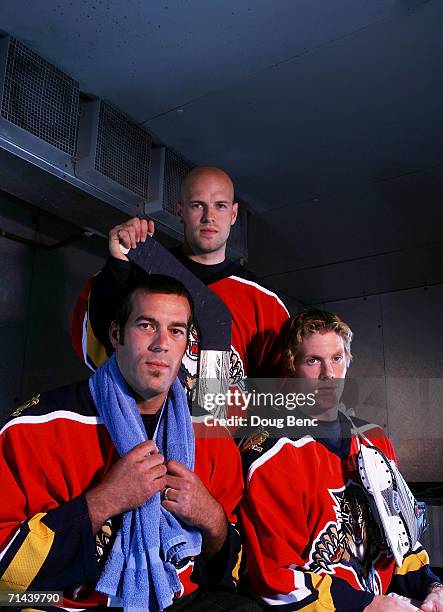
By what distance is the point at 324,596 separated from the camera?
1034mm

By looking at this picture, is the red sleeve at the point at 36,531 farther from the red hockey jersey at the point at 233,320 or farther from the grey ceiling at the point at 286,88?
the grey ceiling at the point at 286,88

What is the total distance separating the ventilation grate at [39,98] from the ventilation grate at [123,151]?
0.10 m

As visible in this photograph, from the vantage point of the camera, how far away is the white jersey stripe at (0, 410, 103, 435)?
1.00 m

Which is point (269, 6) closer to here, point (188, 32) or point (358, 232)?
point (188, 32)

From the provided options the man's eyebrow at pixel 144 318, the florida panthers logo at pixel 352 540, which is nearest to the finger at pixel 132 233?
the man's eyebrow at pixel 144 318

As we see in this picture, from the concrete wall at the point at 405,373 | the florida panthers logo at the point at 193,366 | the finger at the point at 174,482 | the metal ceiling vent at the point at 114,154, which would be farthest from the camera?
the concrete wall at the point at 405,373

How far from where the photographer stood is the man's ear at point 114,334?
1141 millimetres

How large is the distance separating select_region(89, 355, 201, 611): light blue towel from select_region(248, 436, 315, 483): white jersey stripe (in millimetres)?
141

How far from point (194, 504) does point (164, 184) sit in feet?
4.50

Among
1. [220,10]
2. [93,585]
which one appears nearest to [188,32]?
[220,10]

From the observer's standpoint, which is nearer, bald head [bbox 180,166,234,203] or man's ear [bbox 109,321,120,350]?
man's ear [bbox 109,321,120,350]

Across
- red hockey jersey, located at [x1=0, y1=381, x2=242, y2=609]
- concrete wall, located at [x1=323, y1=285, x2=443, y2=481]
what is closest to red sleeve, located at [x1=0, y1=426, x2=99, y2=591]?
red hockey jersey, located at [x1=0, y1=381, x2=242, y2=609]

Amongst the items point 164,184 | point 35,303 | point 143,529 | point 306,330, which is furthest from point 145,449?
point 35,303

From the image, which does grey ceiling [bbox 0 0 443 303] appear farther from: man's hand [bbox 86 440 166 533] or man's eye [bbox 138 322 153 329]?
man's hand [bbox 86 440 166 533]
